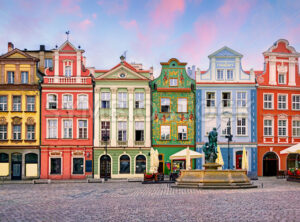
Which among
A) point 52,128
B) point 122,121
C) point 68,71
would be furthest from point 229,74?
point 52,128

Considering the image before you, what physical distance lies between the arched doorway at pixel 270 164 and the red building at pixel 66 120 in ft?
55.7

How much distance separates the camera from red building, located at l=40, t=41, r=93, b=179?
4625cm

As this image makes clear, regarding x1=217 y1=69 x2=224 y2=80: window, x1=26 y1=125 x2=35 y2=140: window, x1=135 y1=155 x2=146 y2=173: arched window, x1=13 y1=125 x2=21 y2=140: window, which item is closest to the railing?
x1=26 y1=125 x2=35 y2=140: window

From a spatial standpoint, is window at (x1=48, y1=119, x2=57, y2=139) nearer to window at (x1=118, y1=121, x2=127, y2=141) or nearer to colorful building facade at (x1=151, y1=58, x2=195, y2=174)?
window at (x1=118, y1=121, x2=127, y2=141)

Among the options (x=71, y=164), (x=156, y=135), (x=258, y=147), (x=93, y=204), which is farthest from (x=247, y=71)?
(x=93, y=204)

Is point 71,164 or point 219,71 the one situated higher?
point 219,71

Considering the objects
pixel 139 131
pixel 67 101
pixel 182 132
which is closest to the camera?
pixel 67 101

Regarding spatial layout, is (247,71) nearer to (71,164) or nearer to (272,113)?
(272,113)

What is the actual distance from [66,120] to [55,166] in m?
4.53

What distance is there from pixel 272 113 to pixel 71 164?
2024 centimetres

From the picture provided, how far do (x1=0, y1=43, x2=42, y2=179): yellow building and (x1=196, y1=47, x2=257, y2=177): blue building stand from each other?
15.7 metres

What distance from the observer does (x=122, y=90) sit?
46.9m

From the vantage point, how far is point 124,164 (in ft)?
152

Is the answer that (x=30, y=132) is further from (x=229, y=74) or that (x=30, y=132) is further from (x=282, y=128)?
(x=282, y=128)
